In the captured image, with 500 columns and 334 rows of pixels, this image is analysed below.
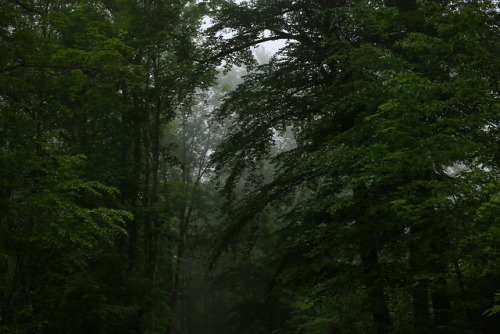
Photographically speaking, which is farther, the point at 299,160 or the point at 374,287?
the point at 299,160

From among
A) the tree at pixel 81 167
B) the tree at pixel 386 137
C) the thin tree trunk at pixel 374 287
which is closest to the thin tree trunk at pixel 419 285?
the tree at pixel 386 137

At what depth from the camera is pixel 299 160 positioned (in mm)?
9125

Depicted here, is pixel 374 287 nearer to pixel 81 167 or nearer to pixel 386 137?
pixel 386 137

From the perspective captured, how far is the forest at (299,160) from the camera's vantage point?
4.84 metres

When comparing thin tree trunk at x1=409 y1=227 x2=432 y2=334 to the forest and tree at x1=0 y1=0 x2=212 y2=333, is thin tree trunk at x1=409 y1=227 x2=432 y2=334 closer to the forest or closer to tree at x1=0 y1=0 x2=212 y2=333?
the forest

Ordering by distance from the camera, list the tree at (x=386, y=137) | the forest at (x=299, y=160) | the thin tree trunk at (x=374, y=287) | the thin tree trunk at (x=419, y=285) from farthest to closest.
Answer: the thin tree trunk at (x=374, y=287), the thin tree trunk at (x=419, y=285), the forest at (x=299, y=160), the tree at (x=386, y=137)

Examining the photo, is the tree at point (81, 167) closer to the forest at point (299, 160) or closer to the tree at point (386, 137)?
the forest at point (299, 160)

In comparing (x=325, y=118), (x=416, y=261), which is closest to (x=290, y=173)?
(x=325, y=118)

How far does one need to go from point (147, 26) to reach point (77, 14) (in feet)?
11.2

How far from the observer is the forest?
4.84 m

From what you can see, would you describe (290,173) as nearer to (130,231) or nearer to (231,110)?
(231,110)

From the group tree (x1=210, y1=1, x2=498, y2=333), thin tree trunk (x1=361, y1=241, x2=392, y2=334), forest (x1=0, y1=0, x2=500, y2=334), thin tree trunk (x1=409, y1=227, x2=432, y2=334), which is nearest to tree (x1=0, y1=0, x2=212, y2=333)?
forest (x1=0, y1=0, x2=500, y2=334)

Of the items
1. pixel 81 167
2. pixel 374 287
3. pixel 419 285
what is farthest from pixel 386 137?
pixel 81 167

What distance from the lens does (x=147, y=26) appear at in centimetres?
1059
